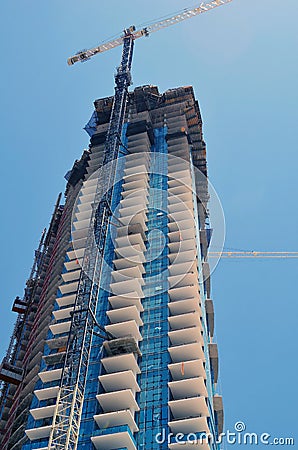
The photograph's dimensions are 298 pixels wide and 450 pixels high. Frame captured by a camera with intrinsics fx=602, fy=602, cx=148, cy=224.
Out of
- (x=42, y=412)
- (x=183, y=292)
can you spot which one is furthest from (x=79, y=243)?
(x=42, y=412)

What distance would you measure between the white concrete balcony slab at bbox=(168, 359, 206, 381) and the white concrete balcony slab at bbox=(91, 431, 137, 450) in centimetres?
1234

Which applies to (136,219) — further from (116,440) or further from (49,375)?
(116,440)

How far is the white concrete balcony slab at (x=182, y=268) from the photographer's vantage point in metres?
93.9

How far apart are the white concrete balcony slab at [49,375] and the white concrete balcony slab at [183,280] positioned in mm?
21261

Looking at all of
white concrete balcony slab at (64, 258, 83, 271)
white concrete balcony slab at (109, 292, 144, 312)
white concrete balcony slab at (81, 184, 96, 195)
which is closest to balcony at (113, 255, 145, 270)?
white concrete balcony slab at (109, 292, 144, 312)

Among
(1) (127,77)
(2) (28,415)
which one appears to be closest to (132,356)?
(2) (28,415)

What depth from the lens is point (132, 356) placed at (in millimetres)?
79062

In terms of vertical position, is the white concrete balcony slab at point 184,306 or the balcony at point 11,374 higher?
the white concrete balcony slab at point 184,306

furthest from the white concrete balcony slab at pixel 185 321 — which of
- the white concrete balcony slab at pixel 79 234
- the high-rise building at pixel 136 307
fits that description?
the white concrete balcony slab at pixel 79 234

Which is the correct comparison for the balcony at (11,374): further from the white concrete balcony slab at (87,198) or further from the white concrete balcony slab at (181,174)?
the white concrete balcony slab at (181,174)

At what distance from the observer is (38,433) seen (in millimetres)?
76000

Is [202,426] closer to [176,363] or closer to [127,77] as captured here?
[176,363]

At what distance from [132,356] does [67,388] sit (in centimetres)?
1598

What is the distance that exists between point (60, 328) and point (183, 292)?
64.5 feet
